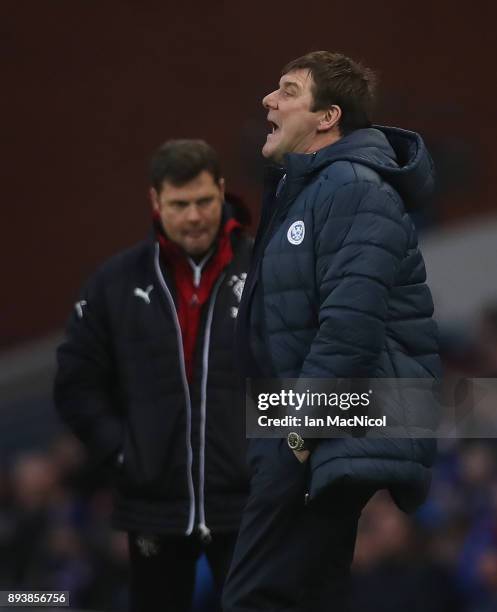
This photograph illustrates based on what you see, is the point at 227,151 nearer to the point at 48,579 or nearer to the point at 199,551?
the point at 48,579

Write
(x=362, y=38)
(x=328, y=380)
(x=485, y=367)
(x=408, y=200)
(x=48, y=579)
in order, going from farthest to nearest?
1. (x=362, y=38)
2. (x=485, y=367)
3. (x=48, y=579)
4. (x=408, y=200)
5. (x=328, y=380)

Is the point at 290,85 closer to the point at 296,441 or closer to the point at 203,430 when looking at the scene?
the point at 296,441

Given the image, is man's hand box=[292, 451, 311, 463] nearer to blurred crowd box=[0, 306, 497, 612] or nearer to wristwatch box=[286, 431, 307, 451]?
wristwatch box=[286, 431, 307, 451]

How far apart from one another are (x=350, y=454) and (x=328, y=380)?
0.46 ft

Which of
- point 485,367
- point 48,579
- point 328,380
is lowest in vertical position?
point 48,579

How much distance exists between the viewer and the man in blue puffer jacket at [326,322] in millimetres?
3027

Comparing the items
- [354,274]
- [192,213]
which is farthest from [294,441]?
[192,213]

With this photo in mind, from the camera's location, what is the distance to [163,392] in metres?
3.82

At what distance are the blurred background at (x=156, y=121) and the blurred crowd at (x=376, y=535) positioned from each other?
0.22 m

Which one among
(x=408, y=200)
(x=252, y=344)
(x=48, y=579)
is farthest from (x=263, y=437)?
(x=48, y=579)

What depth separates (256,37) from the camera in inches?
273

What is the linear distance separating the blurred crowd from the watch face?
56.4 inches

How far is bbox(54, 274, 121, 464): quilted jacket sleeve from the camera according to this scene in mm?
3932

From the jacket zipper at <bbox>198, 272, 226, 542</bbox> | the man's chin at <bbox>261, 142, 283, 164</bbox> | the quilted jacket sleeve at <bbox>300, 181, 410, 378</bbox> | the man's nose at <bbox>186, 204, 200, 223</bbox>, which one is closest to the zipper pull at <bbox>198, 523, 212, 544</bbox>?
the jacket zipper at <bbox>198, 272, 226, 542</bbox>
